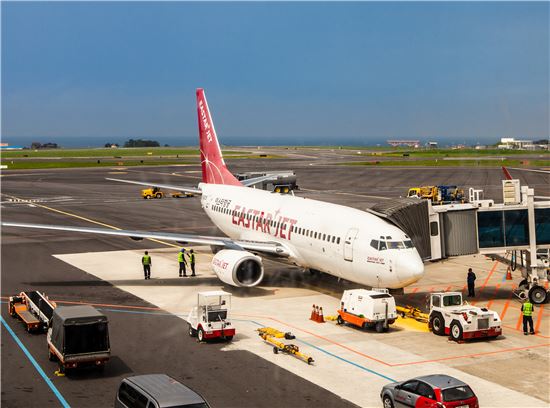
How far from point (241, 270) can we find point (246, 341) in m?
9.26

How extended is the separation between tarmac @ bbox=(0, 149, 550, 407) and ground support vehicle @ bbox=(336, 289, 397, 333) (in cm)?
62

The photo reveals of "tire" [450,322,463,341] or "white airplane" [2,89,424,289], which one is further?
"white airplane" [2,89,424,289]

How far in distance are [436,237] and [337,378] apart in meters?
15.1

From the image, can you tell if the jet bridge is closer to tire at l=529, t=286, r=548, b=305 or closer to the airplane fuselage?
tire at l=529, t=286, r=548, b=305

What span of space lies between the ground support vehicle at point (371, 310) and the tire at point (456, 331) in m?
2.94

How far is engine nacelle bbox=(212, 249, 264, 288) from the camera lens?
43.4 meters

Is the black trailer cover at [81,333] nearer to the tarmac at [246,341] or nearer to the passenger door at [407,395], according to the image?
the tarmac at [246,341]

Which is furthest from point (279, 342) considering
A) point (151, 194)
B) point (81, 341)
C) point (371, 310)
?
point (151, 194)

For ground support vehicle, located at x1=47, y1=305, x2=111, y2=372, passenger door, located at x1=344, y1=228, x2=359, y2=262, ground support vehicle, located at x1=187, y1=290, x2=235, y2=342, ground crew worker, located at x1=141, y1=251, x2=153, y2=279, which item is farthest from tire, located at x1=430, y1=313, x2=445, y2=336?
ground crew worker, located at x1=141, y1=251, x2=153, y2=279

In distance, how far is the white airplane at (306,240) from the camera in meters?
38.3

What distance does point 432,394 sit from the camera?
79.7 feet

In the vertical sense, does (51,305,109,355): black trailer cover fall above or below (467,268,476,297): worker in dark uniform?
above

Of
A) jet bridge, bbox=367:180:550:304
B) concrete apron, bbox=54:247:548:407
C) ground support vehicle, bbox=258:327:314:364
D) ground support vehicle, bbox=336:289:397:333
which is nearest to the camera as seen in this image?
concrete apron, bbox=54:247:548:407

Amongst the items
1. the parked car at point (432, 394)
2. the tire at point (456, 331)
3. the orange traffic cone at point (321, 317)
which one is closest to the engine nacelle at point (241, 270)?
the orange traffic cone at point (321, 317)
